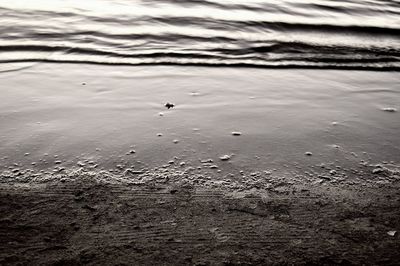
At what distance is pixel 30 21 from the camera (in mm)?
6184

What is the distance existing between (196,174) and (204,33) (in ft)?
13.4

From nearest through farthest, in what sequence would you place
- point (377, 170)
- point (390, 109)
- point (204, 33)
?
point (377, 170), point (390, 109), point (204, 33)

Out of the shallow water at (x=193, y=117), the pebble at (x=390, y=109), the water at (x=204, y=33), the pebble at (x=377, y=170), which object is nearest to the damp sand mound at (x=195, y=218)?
the pebble at (x=377, y=170)

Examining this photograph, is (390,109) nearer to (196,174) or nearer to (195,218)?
(196,174)

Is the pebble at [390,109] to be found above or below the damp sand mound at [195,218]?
above

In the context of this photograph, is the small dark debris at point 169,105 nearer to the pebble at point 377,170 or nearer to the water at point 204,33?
the water at point 204,33

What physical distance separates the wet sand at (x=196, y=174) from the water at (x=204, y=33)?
1.14m

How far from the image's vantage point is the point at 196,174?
233cm

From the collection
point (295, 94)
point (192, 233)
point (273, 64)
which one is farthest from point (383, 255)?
point (273, 64)

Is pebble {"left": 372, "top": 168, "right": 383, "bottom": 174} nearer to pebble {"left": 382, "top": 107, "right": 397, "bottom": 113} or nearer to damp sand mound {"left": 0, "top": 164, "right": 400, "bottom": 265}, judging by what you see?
damp sand mound {"left": 0, "top": 164, "right": 400, "bottom": 265}

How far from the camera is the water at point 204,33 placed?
4957 mm

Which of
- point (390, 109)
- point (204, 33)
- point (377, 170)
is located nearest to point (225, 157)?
point (377, 170)

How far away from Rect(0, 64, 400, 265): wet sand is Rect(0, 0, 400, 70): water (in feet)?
3.73

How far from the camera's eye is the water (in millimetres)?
4957
